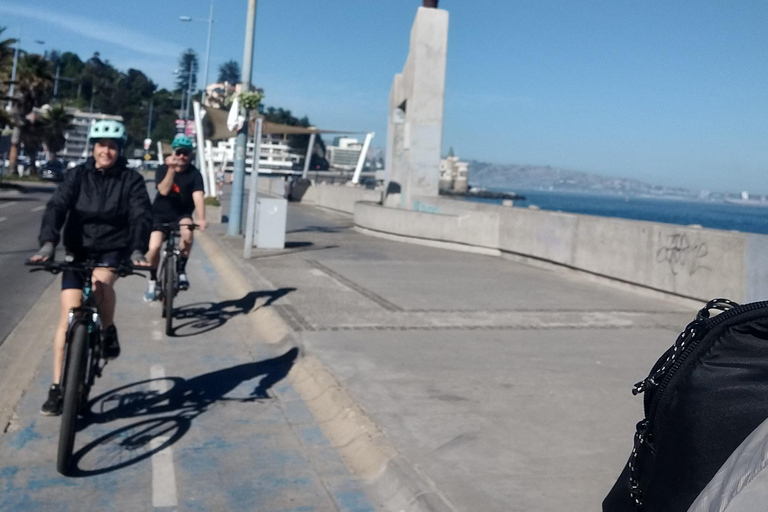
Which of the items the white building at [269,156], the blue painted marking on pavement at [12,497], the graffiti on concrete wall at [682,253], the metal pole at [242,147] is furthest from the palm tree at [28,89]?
the blue painted marking on pavement at [12,497]

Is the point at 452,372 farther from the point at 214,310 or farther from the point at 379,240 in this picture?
the point at 379,240

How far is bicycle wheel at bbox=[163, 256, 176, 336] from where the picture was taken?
9250mm

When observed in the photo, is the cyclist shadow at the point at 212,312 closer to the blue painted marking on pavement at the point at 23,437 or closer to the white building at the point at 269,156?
the blue painted marking on pavement at the point at 23,437

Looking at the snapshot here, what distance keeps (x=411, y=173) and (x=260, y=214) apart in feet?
24.7

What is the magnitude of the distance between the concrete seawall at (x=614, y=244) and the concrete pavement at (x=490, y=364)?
0.39 m

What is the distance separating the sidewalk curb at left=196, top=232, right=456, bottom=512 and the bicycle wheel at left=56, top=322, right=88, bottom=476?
165 centimetres

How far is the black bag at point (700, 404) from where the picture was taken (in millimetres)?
2355

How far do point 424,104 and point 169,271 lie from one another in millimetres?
15610

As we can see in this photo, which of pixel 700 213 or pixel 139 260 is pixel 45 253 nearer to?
pixel 139 260

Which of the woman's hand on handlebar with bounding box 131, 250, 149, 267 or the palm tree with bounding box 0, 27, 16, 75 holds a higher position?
the palm tree with bounding box 0, 27, 16, 75

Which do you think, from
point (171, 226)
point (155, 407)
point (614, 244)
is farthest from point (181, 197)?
point (614, 244)

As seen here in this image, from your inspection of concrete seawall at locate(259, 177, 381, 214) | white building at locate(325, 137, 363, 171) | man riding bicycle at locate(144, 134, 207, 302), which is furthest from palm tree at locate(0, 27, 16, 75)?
white building at locate(325, 137, 363, 171)

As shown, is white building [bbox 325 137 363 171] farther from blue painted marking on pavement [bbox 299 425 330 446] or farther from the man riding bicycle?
blue painted marking on pavement [bbox 299 425 330 446]

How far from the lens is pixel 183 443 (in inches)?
230
